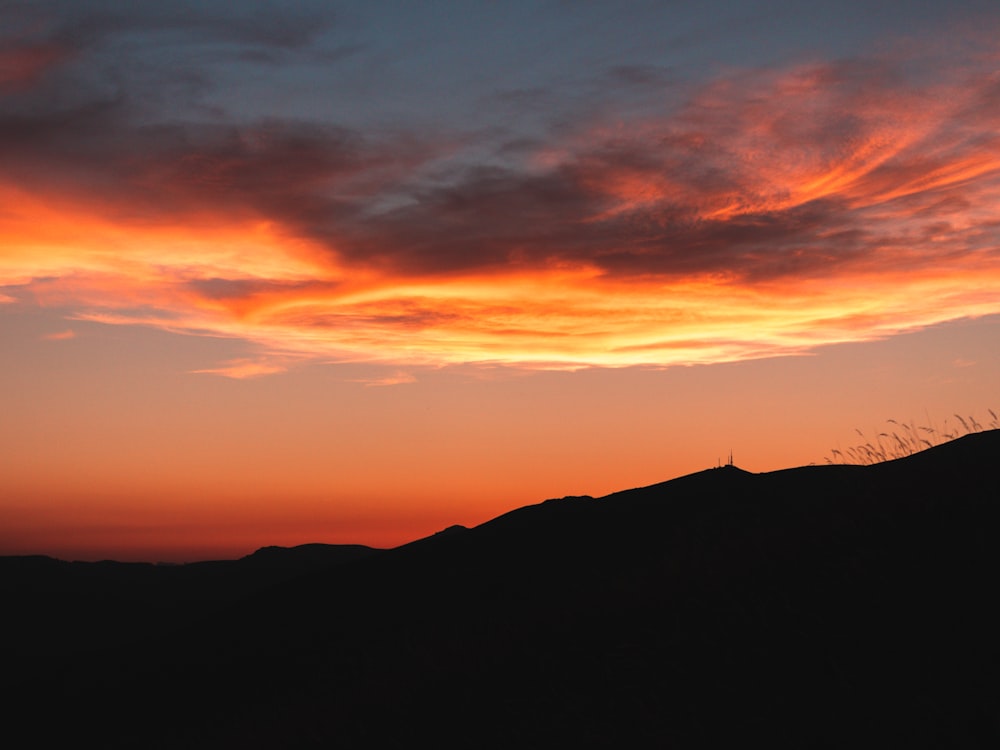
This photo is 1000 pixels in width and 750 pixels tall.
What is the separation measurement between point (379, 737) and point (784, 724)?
4590 millimetres

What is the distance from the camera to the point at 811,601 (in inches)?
319

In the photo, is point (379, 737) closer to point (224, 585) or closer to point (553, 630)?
point (553, 630)

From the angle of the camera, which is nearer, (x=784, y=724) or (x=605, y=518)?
(x=784, y=724)

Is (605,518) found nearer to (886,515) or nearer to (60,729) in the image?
(60,729)

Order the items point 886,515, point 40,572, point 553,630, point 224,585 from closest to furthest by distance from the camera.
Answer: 1. point 886,515
2. point 553,630
3. point 224,585
4. point 40,572

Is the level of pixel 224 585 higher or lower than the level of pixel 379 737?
higher

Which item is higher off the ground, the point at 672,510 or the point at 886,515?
the point at 672,510

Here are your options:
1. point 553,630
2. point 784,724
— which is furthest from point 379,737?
point 784,724

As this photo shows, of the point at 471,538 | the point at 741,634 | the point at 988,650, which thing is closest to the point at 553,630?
the point at 741,634

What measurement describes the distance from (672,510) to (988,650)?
42517 mm

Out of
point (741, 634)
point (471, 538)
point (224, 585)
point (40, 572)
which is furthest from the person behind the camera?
point (40, 572)

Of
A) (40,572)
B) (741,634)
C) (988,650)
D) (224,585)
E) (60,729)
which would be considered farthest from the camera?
(40,572)

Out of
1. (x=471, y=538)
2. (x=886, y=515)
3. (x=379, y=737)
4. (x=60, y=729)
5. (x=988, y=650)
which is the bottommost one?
(x=60, y=729)

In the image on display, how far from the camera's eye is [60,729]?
51.6m
